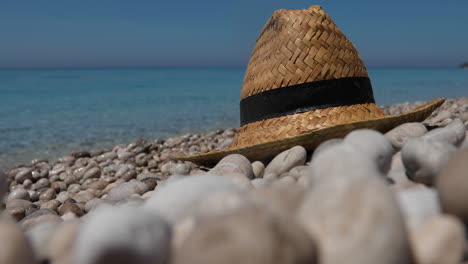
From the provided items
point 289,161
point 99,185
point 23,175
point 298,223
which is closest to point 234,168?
point 289,161

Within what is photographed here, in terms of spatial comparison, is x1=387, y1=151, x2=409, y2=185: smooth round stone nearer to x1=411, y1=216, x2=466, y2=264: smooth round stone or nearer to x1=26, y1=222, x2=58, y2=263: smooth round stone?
x1=411, y1=216, x2=466, y2=264: smooth round stone

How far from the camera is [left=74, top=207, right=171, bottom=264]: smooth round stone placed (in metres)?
1.15

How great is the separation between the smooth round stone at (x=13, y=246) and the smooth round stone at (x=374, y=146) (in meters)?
1.16

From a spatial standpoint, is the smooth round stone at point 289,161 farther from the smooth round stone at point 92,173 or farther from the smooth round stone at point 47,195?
the smooth round stone at point 92,173

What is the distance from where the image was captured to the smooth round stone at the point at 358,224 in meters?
1.12

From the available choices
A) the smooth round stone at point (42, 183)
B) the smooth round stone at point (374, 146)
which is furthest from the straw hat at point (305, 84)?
the smooth round stone at point (42, 183)

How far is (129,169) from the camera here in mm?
5160

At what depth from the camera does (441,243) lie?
1.22 metres

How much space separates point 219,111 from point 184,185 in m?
13.3

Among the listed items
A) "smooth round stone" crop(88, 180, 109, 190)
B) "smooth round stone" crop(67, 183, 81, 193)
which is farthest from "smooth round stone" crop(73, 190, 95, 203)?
"smooth round stone" crop(67, 183, 81, 193)

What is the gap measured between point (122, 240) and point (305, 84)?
91.8 inches

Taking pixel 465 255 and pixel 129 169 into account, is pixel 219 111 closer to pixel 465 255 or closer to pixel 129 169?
pixel 129 169

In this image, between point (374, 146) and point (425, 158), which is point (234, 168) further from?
point (425, 158)

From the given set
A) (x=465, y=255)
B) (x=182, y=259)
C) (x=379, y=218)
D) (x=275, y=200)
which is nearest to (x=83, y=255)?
(x=182, y=259)
